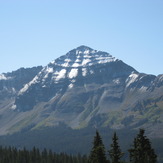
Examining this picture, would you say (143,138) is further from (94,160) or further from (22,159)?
(22,159)

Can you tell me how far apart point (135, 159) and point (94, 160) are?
628 centimetres

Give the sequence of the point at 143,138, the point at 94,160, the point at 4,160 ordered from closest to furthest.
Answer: the point at 143,138 → the point at 94,160 → the point at 4,160

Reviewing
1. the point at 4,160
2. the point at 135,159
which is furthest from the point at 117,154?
the point at 4,160

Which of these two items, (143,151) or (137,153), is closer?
(143,151)

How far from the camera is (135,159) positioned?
5659cm

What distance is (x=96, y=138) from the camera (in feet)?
203

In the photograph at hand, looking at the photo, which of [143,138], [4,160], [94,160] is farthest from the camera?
[4,160]

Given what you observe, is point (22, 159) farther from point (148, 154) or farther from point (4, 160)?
point (148, 154)

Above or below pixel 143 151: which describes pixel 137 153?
below

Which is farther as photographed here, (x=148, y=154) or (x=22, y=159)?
(x=22, y=159)

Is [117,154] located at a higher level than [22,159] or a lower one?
higher

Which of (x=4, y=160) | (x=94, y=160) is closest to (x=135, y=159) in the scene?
(x=94, y=160)

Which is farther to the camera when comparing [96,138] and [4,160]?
[4,160]

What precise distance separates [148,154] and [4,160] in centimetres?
14254
